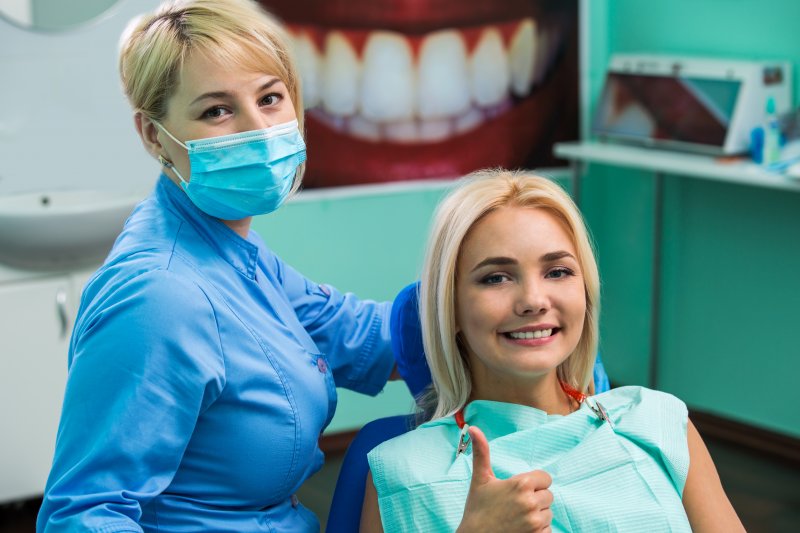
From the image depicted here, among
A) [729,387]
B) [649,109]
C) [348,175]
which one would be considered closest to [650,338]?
[729,387]

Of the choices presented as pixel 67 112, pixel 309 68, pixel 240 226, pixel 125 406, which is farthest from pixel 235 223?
pixel 309 68

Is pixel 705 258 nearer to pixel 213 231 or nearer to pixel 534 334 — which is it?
pixel 534 334

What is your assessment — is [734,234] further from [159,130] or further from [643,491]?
[159,130]

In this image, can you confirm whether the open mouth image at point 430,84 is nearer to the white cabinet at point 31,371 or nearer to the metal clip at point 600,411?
the white cabinet at point 31,371

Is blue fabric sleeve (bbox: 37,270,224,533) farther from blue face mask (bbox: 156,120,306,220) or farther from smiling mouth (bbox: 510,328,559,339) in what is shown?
smiling mouth (bbox: 510,328,559,339)

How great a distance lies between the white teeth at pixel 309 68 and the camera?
10.9ft

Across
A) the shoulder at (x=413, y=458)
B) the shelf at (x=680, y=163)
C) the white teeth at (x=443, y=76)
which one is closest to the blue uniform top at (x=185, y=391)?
the shoulder at (x=413, y=458)

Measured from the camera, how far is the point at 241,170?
5.19 feet

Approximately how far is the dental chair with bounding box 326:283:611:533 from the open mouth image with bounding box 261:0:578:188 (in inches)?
67.0

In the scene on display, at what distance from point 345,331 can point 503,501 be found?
569 millimetres

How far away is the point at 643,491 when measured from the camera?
1534 millimetres

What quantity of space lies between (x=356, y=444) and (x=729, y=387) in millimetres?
2304

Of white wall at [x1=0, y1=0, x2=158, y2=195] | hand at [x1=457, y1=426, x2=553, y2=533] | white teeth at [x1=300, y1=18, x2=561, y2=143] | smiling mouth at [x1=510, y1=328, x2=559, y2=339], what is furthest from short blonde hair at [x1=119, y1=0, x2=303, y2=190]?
white teeth at [x1=300, y1=18, x2=561, y2=143]

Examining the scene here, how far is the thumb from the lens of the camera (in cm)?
137
